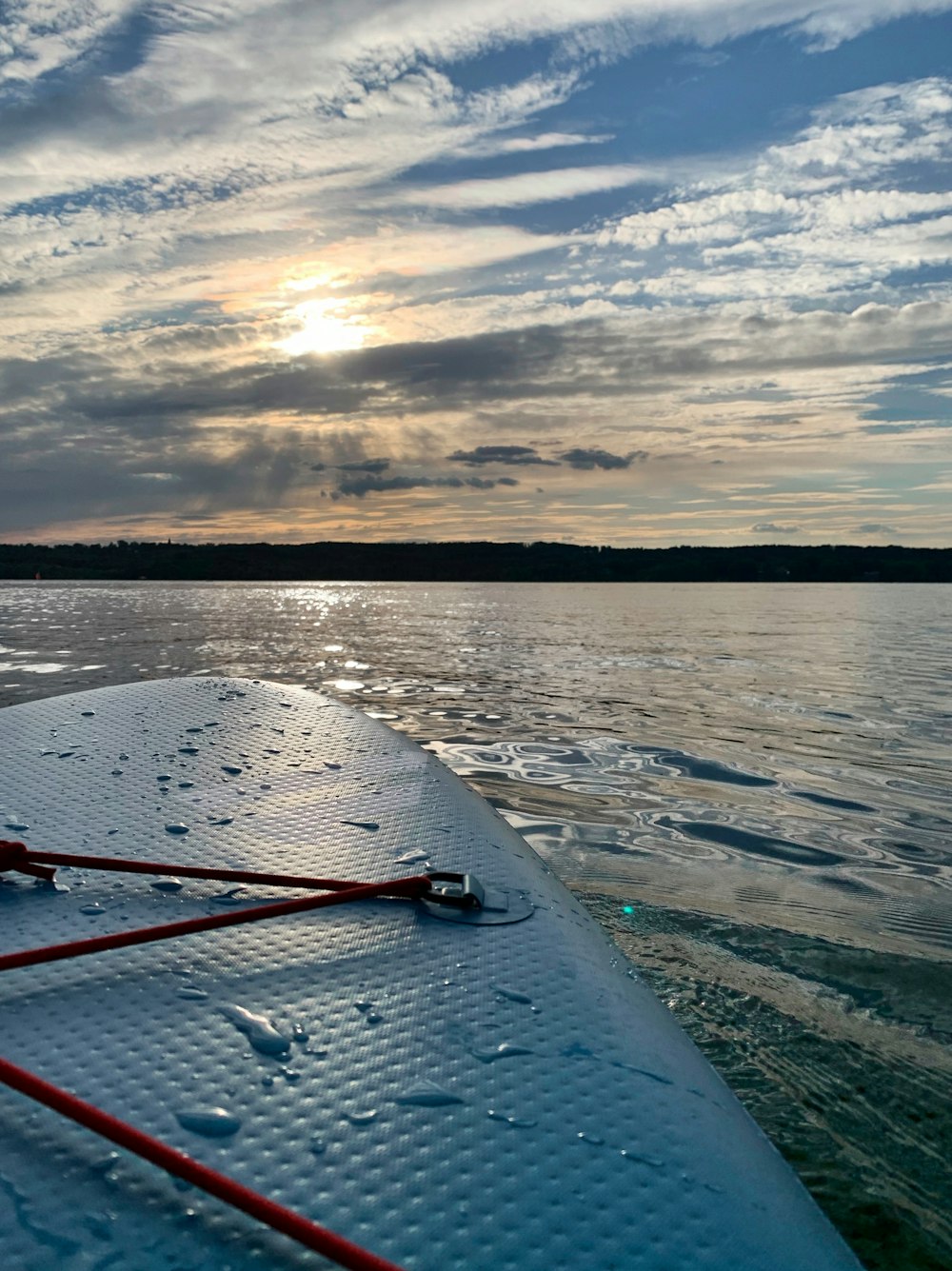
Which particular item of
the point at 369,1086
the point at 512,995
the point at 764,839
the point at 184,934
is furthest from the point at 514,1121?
the point at 764,839

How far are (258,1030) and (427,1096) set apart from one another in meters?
0.37

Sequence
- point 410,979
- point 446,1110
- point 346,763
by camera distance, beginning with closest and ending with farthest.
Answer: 1. point 446,1110
2. point 410,979
3. point 346,763

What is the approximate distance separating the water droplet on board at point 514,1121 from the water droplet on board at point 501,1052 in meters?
0.15

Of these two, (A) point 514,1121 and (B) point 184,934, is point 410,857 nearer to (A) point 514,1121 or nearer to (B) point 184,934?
(B) point 184,934

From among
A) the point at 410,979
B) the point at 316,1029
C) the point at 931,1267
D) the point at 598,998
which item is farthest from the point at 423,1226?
the point at 931,1267

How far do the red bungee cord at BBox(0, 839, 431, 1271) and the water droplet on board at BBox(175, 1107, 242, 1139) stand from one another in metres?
0.06

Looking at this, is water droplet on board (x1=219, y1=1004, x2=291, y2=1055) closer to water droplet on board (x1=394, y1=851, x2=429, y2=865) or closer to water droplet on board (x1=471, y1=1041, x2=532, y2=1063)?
water droplet on board (x1=471, y1=1041, x2=532, y2=1063)

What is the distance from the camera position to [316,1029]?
1722 millimetres

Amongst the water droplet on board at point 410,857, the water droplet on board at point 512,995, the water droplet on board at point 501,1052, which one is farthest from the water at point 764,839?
the water droplet on board at point 410,857

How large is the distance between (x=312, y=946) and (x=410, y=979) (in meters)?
0.26

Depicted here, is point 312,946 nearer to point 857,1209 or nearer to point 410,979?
point 410,979

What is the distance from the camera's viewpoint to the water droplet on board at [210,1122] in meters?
1.43

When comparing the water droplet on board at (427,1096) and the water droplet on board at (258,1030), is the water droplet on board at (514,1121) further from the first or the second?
the water droplet on board at (258,1030)

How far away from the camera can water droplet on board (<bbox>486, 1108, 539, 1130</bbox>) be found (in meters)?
1.50
